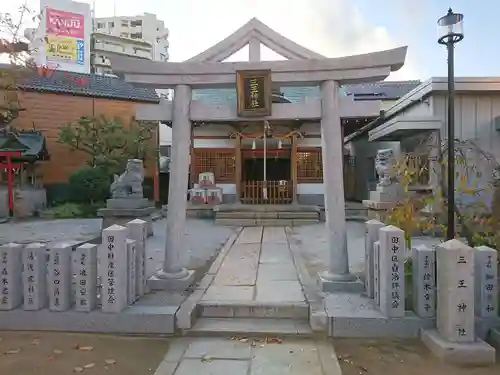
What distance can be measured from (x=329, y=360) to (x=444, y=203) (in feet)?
13.0

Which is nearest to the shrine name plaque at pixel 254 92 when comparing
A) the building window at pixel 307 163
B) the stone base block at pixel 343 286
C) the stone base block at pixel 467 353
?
the stone base block at pixel 343 286

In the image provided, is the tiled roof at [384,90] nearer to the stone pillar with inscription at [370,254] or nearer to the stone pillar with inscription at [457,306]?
the stone pillar with inscription at [370,254]

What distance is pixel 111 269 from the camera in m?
4.72

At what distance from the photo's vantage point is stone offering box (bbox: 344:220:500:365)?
403 centimetres

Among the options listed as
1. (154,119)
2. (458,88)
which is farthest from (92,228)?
(458,88)

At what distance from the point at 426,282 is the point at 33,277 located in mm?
4671

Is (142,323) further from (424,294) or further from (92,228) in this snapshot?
(92,228)

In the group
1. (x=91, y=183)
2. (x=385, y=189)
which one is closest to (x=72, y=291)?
(x=385, y=189)

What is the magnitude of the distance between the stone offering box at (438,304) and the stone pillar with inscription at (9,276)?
3.88 metres

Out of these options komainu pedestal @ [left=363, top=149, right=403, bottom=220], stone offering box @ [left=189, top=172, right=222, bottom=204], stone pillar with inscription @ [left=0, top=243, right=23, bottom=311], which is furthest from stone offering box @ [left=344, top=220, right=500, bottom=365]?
stone offering box @ [left=189, top=172, right=222, bottom=204]

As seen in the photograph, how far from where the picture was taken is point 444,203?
6688mm

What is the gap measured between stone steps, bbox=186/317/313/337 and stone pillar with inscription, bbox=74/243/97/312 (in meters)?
1.28

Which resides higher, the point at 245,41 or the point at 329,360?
the point at 245,41

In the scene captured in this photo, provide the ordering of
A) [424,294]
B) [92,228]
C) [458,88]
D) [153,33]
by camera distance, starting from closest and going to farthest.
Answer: [424,294] → [458,88] → [92,228] → [153,33]
